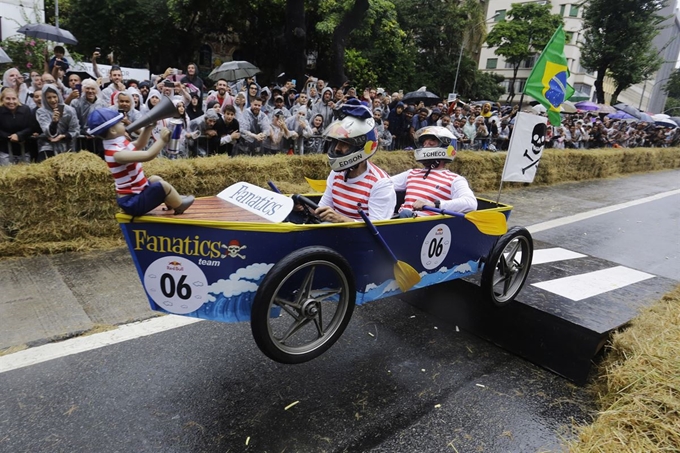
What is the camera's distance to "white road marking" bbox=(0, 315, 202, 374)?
11.3 feet

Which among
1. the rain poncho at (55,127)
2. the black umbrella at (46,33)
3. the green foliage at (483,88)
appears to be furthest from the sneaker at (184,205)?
the green foliage at (483,88)

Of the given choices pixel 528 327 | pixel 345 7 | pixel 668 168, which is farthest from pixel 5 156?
pixel 668 168

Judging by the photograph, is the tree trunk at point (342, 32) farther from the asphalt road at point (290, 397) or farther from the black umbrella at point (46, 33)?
the asphalt road at point (290, 397)

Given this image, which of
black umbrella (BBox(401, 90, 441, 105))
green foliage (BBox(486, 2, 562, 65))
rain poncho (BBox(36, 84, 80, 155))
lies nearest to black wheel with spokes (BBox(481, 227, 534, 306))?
rain poncho (BBox(36, 84, 80, 155))

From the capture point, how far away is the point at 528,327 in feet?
13.6

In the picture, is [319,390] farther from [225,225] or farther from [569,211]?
[569,211]

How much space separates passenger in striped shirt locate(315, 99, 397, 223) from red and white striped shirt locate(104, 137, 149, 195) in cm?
123

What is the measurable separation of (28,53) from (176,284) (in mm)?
12994

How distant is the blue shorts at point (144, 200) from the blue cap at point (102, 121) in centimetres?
52

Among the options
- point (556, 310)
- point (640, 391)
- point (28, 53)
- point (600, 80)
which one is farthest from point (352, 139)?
point (600, 80)

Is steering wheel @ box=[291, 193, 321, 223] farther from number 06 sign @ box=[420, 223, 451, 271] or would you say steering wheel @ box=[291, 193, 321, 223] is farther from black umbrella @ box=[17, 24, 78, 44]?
black umbrella @ box=[17, 24, 78, 44]

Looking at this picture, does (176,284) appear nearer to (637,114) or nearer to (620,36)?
(620,36)

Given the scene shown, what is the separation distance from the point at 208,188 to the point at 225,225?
14.1 ft

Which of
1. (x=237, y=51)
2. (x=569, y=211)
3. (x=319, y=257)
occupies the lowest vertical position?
(x=569, y=211)
